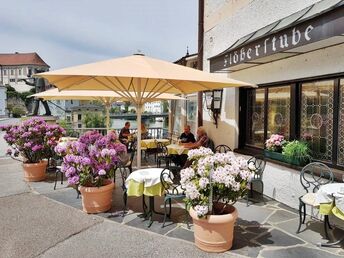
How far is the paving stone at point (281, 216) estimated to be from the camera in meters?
4.52

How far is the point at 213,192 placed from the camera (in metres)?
3.52

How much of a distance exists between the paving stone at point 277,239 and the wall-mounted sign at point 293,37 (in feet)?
8.68

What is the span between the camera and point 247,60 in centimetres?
556

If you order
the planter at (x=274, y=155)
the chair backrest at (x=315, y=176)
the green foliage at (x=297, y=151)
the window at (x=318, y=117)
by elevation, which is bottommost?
the chair backrest at (x=315, y=176)

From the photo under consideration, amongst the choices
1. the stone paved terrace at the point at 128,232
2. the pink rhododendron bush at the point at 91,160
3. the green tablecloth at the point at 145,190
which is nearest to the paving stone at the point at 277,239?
the stone paved terrace at the point at 128,232

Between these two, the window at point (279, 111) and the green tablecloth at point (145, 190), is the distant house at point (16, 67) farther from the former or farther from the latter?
the green tablecloth at point (145, 190)

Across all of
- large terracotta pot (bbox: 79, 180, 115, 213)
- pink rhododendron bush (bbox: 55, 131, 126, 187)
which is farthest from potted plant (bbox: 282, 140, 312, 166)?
large terracotta pot (bbox: 79, 180, 115, 213)

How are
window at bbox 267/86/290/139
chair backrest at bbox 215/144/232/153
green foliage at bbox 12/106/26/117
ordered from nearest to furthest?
window at bbox 267/86/290/139
chair backrest at bbox 215/144/232/153
green foliage at bbox 12/106/26/117

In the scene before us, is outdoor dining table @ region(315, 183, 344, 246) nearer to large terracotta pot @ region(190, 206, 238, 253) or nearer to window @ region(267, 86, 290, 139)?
large terracotta pot @ region(190, 206, 238, 253)

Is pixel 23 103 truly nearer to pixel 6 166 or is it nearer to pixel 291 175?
pixel 6 166

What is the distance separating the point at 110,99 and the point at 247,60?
5998 millimetres

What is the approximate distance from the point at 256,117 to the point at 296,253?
154 inches

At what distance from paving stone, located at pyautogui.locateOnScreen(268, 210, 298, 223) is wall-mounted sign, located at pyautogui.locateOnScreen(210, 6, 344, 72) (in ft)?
8.63

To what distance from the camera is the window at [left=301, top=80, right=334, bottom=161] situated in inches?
190
